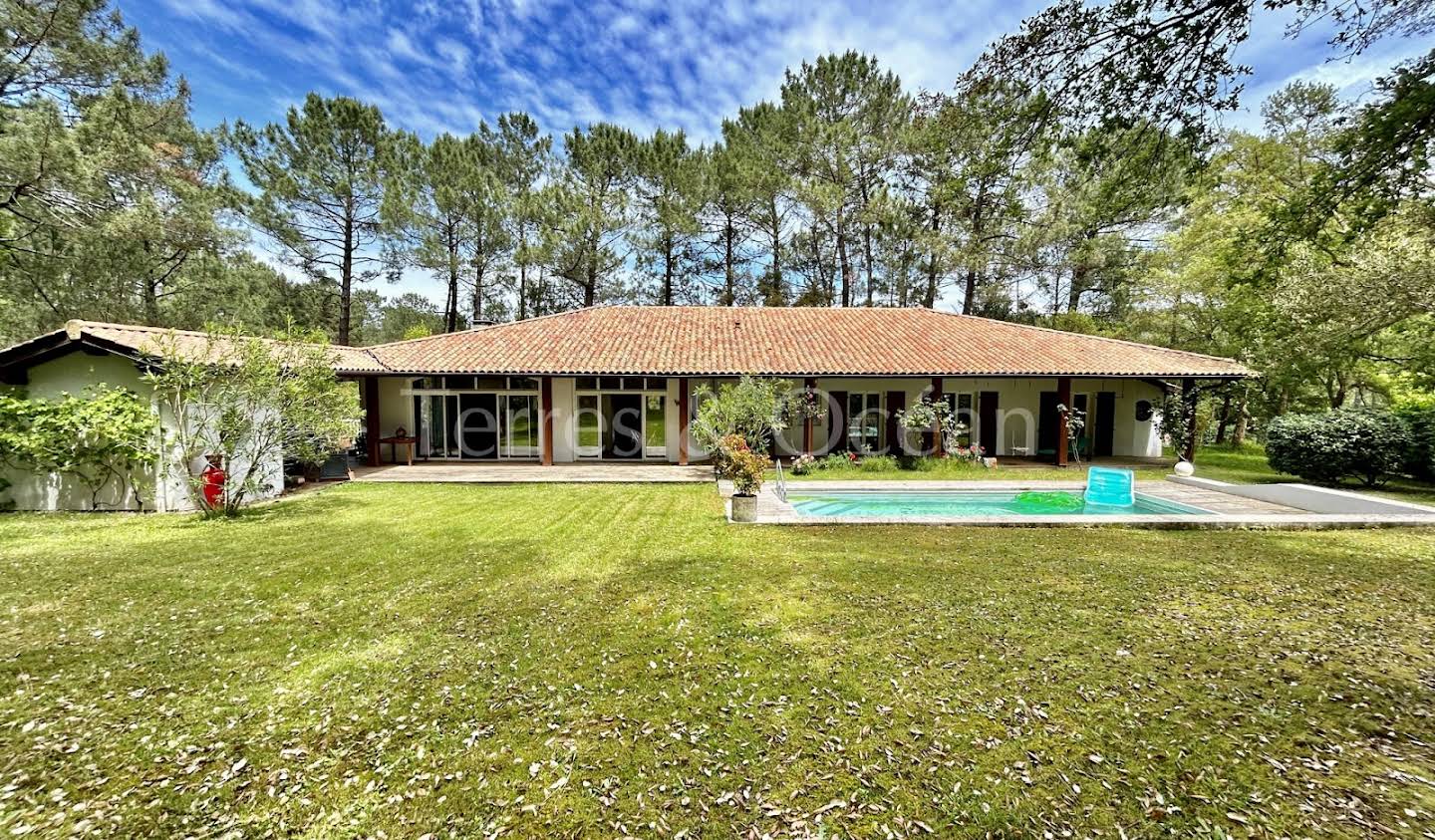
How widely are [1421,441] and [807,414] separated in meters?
14.4

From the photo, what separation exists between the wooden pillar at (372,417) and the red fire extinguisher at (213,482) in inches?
255

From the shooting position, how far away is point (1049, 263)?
85.5 feet

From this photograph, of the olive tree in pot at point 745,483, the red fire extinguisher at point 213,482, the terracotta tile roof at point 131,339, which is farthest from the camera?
the red fire extinguisher at point 213,482

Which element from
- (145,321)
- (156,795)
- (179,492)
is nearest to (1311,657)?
(156,795)

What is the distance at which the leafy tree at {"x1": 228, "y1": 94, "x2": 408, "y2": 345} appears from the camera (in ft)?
70.6

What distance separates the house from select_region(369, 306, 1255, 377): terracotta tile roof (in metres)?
0.07

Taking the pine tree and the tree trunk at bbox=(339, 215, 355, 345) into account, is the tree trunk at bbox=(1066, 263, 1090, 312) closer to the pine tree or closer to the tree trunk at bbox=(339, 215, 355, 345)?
the pine tree

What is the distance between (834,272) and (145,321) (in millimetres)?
29364

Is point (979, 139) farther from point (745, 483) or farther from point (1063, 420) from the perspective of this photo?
point (1063, 420)

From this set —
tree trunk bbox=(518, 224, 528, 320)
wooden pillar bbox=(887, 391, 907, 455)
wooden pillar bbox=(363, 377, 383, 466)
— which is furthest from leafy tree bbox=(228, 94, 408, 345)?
wooden pillar bbox=(887, 391, 907, 455)

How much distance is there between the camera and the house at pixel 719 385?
15.9 m

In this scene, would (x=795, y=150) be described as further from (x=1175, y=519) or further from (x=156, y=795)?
(x=156, y=795)

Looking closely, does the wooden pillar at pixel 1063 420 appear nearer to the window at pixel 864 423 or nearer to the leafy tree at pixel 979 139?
the window at pixel 864 423

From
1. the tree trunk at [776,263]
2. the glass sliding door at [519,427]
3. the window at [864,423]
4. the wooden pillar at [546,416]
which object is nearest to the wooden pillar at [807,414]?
the window at [864,423]
